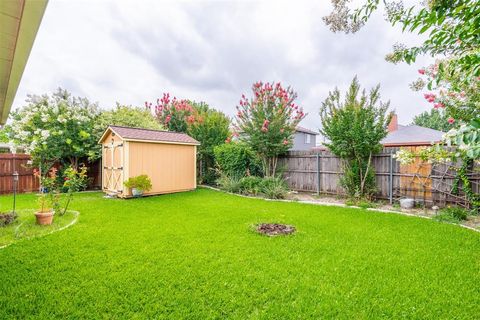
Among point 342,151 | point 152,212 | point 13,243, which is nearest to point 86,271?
point 13,243

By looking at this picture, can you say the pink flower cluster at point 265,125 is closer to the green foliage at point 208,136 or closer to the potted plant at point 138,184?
the green foliage at point 208,136

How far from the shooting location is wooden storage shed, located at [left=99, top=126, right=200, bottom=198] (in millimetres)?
8516

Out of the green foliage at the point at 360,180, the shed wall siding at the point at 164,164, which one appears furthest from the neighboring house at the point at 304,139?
the green foliage at the point at 360,180

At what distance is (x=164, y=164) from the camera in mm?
9562

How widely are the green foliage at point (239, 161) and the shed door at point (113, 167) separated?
4310 mm

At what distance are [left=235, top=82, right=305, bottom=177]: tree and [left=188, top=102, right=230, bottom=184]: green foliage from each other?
9.73ft

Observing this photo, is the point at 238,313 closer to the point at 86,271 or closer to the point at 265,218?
the point at 86,271

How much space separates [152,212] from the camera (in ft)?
20.5

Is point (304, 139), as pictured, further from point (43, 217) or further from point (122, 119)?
point (43, 217)

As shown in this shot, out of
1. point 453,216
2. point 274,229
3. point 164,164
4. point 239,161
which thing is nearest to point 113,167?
point 164,164

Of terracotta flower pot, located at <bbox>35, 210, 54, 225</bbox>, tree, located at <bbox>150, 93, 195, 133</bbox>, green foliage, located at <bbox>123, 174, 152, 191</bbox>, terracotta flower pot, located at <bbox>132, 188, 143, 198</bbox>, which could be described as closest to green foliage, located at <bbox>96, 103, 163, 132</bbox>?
tree, located at <bbox>150, 93, 195, 133</bbox>

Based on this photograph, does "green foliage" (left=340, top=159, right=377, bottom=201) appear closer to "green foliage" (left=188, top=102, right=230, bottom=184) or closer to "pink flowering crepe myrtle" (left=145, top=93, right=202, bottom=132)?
"green foliage" (left=188, top=102, right=230, bottom=184)

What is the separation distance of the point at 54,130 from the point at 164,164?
15.0 feet

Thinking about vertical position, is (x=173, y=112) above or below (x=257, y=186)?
above
